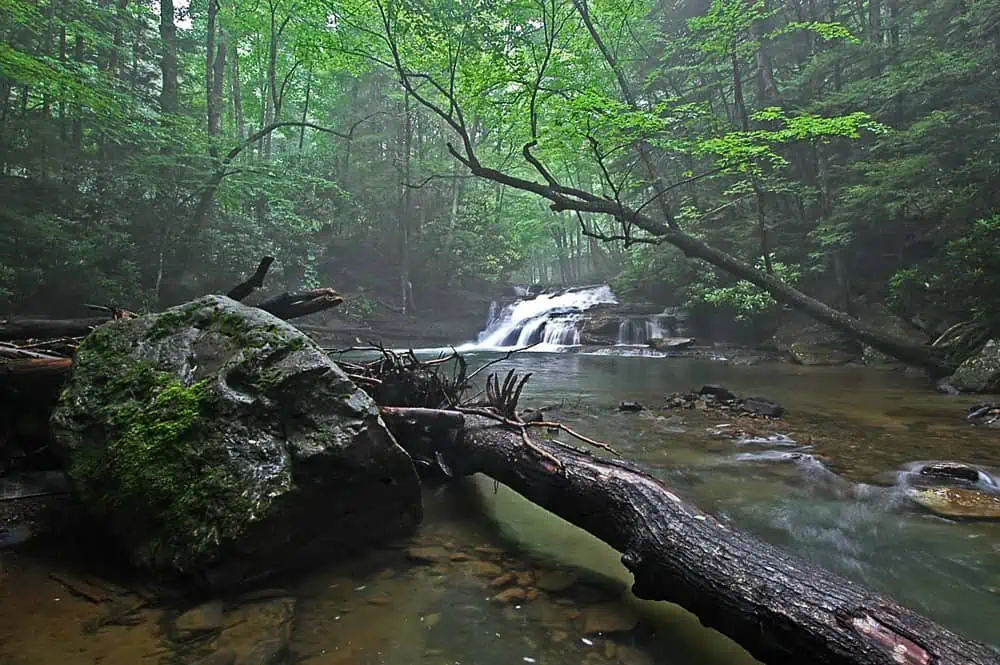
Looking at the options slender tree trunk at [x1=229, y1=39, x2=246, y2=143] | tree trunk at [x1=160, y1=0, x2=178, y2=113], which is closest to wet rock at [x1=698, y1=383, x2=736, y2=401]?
tree trunk at [x1=160, y1=0, x2=178, y2=113]

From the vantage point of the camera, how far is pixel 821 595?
77.5 inches

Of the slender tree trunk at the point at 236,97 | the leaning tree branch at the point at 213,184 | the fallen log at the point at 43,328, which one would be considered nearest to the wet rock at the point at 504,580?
the fallen log at the point at 43,328

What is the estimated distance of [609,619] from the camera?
250 centimetres

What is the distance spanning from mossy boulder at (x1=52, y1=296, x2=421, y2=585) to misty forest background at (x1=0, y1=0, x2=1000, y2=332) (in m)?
7.66

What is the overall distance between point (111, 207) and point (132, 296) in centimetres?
233

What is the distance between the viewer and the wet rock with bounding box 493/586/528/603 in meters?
2.67

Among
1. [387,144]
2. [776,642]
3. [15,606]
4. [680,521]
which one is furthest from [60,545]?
[387,144]

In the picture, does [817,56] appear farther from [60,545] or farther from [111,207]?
[111,207]

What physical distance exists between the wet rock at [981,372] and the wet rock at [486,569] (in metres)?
9.34

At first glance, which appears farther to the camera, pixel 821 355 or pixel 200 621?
pixel 821 355

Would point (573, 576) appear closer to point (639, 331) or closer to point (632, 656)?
point (632, 656)

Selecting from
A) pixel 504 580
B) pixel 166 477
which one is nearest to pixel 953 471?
pixel 504 580

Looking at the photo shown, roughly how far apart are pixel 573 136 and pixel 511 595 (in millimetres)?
10172

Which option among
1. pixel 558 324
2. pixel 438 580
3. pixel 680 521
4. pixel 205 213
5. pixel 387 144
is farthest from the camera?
pixel 387 144
